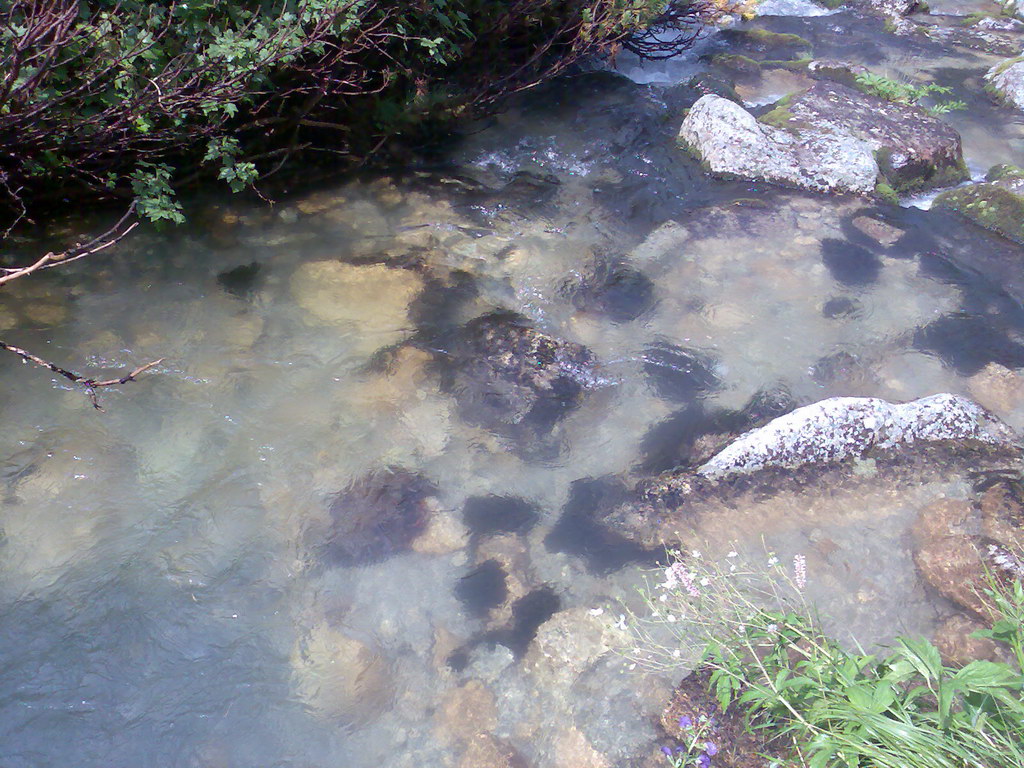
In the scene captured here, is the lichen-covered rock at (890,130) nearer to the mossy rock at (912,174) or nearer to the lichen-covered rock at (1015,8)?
the mossy rock at (912,174)

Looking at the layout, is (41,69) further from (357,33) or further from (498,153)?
(498,153)

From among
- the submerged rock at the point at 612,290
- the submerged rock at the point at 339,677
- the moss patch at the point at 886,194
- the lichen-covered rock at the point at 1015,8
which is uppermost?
the lichen-covered rock at the point at 1015,8

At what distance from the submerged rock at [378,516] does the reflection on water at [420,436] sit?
13mm

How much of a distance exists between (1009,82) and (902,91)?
5.09ft

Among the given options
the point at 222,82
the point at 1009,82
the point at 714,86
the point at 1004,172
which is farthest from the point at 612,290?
the point at 1009,82

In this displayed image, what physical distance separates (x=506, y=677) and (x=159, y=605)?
1668mm

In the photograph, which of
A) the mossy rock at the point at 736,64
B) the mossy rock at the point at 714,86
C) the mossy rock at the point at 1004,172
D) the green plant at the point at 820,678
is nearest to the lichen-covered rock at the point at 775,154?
the mossy rock at the point at 714,86

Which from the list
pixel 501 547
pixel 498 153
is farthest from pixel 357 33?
pixel 501 547

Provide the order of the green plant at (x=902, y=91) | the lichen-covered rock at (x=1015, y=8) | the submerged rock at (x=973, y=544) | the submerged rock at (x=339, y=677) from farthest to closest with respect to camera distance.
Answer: the lichen-covered rock at (x=1015, y=8)
the green plant at (x=902, y=91)
the submerged rock at (x=973, y=544)
the submerged rock at (x=339, y=677)

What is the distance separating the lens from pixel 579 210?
6.10 metres

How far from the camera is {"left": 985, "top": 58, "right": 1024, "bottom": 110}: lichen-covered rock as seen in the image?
8.11 m

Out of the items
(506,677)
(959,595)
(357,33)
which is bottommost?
(506,677)

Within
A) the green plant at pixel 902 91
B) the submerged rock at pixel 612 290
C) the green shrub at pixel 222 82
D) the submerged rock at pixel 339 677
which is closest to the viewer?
the submerged rock at pixel 339 677

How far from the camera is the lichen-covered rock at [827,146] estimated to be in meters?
6.51
